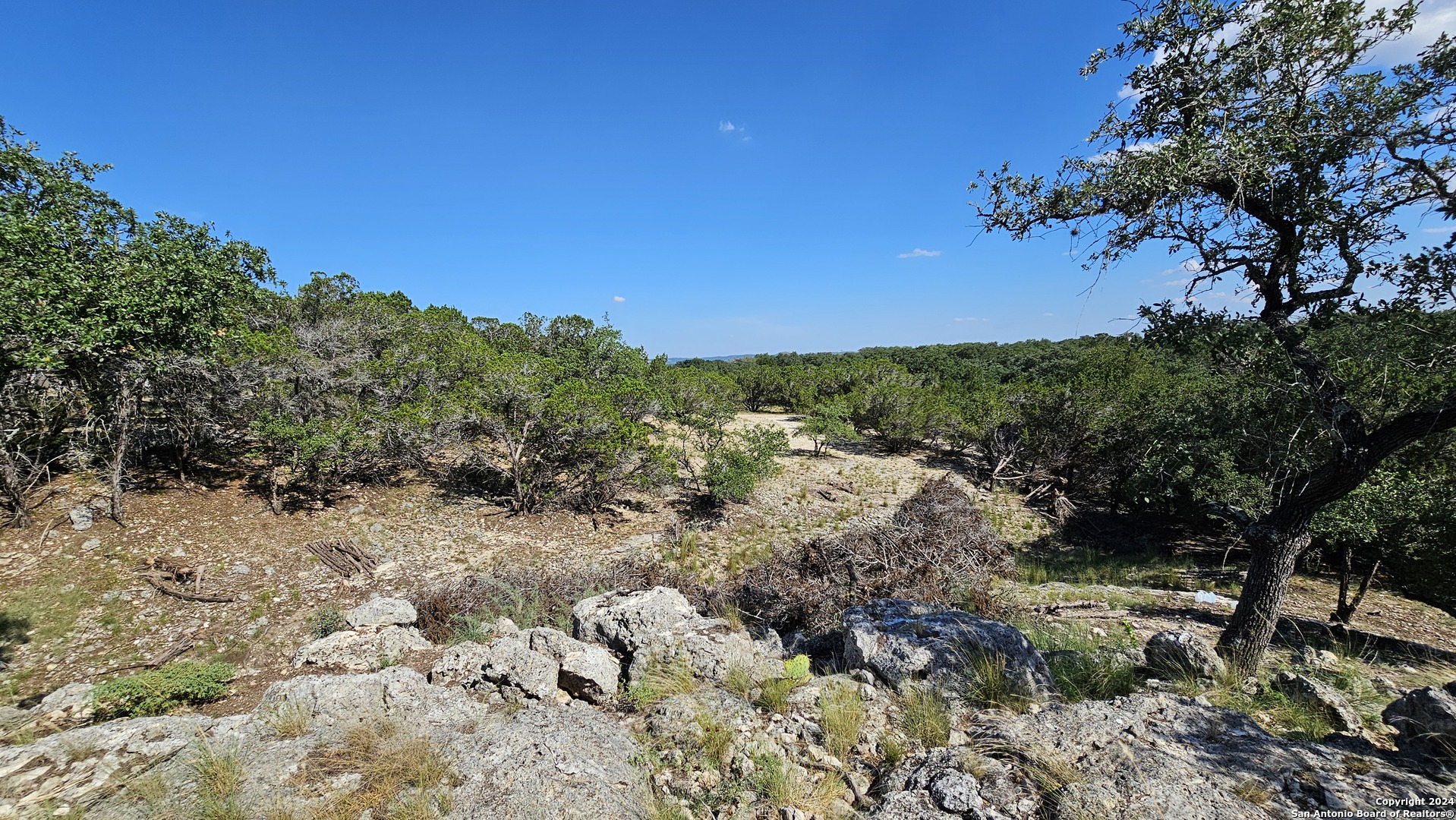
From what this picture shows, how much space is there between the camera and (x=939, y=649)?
4402 mm

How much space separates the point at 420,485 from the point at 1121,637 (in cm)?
1465

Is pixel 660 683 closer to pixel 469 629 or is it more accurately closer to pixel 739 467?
pixel 469 629

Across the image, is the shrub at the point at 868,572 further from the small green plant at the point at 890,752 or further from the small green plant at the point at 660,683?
the small green plant at the point at 890,752

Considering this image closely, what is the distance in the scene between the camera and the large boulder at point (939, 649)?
4160mm

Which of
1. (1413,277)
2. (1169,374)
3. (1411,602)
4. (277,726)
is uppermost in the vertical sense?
(1169,374)

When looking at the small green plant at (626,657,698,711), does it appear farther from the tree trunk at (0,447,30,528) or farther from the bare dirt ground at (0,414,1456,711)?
the tree trunk at (0,447,30,528)

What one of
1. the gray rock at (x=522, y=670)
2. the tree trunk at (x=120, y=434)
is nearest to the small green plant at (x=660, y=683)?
the gray rock at (x=522, y=670)

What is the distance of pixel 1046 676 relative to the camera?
4.24 metres

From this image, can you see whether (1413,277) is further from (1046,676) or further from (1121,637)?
(1121,637)

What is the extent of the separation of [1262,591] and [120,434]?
1632 cm

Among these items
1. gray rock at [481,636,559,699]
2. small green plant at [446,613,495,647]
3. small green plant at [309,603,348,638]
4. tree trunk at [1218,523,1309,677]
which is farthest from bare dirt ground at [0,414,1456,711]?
gray rock at [481,636,559,699]

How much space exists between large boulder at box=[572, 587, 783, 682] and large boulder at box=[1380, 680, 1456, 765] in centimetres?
410

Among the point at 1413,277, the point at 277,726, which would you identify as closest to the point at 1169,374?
the point at 1413,277

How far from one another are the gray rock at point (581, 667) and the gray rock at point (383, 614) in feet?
7.90
